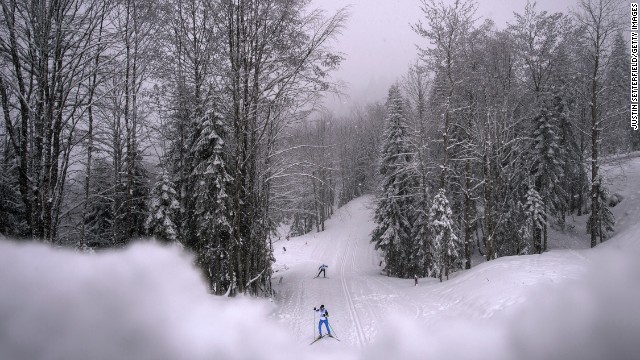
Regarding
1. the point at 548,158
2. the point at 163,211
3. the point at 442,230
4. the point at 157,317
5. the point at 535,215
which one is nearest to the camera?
the point at 157,317

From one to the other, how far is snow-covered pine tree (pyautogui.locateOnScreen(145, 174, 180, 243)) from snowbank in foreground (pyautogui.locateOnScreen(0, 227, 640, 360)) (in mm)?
13294

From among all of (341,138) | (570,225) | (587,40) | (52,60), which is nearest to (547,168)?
(570,225)

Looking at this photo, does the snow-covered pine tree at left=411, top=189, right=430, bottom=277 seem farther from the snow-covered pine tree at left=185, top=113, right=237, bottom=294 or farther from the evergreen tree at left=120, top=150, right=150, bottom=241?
the evergreen tree at left=120, top=150, right=150, bottom=241

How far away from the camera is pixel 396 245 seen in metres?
26.8

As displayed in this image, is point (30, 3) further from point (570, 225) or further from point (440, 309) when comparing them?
point (570, 225)

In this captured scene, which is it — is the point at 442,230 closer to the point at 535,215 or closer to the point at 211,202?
the point at 535,215

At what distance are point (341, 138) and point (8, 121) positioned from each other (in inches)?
2633

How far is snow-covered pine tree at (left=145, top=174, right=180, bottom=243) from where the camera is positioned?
15438 millimetres

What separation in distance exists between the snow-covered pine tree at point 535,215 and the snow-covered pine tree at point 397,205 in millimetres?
7923

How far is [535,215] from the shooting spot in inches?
875

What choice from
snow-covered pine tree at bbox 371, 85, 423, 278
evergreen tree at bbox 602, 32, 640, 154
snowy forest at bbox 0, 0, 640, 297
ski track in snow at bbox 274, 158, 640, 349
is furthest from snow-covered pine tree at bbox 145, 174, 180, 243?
evergreen tree at bbox 602, 32, 640, 154

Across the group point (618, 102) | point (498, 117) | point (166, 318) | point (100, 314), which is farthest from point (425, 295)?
point (618, 102)

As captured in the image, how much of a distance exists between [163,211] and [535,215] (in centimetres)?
2311

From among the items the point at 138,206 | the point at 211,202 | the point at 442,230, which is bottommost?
the point at 442,230
